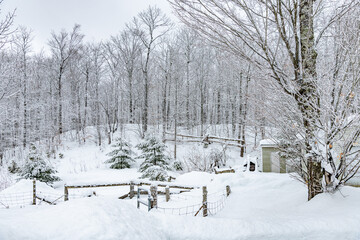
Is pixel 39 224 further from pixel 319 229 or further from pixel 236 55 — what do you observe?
pixel 236 55

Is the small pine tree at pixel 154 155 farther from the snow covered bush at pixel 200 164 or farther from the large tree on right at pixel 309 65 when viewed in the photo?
the large tree on right at pixel 309 65

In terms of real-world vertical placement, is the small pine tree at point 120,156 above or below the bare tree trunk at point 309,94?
below

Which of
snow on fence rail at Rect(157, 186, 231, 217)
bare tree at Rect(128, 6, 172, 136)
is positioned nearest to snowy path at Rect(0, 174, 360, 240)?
snow on fence rail at Rect(157, 186, 231, 217)

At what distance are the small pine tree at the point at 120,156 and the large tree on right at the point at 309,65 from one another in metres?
12.1

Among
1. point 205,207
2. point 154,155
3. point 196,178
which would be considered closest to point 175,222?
point 205,207

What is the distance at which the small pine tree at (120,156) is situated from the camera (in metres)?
15.5

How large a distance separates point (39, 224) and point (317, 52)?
19.2 ft

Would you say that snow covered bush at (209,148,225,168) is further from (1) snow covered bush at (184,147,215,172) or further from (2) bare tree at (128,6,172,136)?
(2) bare tree at (128,6,172,136)

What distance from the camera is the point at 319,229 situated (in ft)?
12.5

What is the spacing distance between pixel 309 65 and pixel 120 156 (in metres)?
13.1

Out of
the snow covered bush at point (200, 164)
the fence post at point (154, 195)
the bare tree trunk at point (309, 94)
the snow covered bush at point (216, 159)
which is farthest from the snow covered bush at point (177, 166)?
the bare tree trunk at point (309, 94)

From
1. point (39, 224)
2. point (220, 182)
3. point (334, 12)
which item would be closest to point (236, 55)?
point (334, 12)

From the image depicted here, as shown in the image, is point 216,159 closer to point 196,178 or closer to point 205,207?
point 196,178

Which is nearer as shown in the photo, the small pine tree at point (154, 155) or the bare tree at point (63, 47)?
the small pine tree at point (154, 155)
